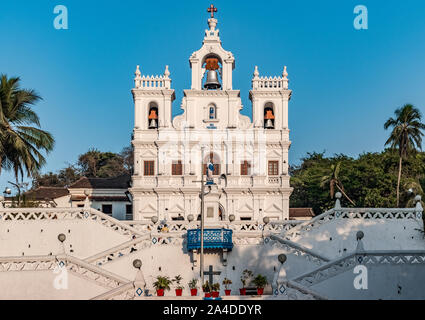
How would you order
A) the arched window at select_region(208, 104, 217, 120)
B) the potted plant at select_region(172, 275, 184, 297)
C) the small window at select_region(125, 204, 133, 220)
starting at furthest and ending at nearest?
the small window at select_region(125, 204, 133, 220) < the arched window at select_region(208, 104, 217, 120) < the potted plant at select_region(172, 275, 184, 297)

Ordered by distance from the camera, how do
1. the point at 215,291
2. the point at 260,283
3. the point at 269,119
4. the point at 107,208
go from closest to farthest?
the point at 215,291, the point at 260,283, the point at 269,119, the point at 107,208

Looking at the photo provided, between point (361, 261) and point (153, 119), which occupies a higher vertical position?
point (153, 119)

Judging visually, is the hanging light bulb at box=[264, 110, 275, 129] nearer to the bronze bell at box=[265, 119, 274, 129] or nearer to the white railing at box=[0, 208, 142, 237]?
the bronze bell at box=[265, 119, 274, 129]

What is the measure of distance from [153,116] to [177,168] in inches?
160

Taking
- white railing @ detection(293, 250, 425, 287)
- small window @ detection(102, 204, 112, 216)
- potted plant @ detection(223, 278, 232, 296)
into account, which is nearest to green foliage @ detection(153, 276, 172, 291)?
potted plant @ detection(223, 278, 232, 296)

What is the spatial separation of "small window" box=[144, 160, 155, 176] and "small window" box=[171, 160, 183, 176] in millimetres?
Result: 1368

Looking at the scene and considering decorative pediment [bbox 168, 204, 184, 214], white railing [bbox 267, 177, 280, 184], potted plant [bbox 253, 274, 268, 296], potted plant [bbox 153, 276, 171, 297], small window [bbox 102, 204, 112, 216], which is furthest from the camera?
small window [bbox 102, 204, 112, 216]

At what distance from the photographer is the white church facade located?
44.9m

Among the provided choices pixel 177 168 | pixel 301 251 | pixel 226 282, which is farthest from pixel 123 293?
pixel 177 168

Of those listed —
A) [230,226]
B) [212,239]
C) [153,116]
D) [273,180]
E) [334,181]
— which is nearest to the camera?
[212,239]

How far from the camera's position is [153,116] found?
153ft

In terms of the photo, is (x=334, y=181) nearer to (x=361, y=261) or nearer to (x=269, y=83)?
(x=269, y=83)
